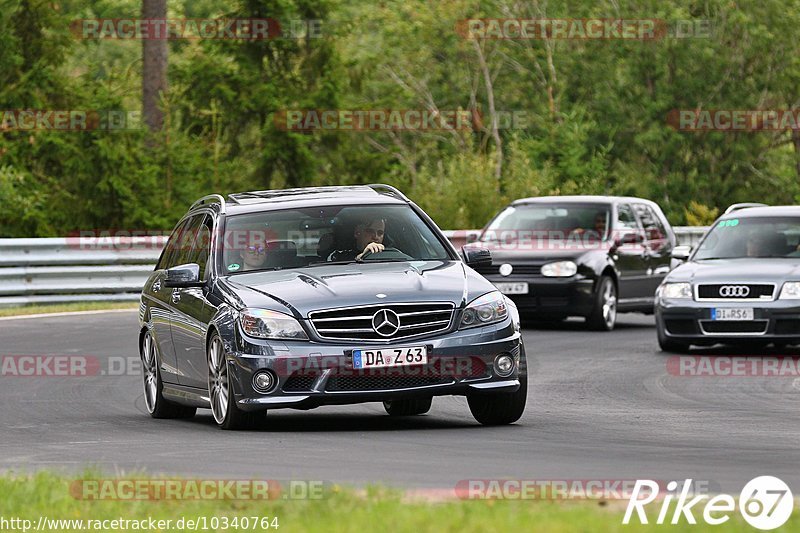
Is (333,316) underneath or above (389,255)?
underneath

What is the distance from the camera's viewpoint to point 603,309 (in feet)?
76.4

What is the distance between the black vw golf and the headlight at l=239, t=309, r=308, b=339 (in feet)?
38.3

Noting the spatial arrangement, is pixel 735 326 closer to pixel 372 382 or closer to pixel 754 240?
pixel 754 240

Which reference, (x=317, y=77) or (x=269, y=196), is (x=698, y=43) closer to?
(x=317, y=77)

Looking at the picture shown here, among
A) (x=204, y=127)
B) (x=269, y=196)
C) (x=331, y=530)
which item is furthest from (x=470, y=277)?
(x=204, y=127)

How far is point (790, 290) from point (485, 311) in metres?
7.55

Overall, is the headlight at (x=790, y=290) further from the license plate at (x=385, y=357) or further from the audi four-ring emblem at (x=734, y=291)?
the license plate at (x=385, y=357)

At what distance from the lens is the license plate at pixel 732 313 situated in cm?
1847

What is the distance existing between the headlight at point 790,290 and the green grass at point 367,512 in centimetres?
1124

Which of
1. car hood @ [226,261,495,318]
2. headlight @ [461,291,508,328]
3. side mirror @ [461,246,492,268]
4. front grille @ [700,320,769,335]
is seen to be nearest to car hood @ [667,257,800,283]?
front grille @ [700,320,769,335]

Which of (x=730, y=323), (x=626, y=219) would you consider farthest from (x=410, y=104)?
(x=730, y=323)

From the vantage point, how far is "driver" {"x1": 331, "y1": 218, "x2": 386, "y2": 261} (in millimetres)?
12617

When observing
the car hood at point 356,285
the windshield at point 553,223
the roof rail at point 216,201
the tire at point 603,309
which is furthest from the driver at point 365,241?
the windshield at point 553,223

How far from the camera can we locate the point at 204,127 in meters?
40.8
